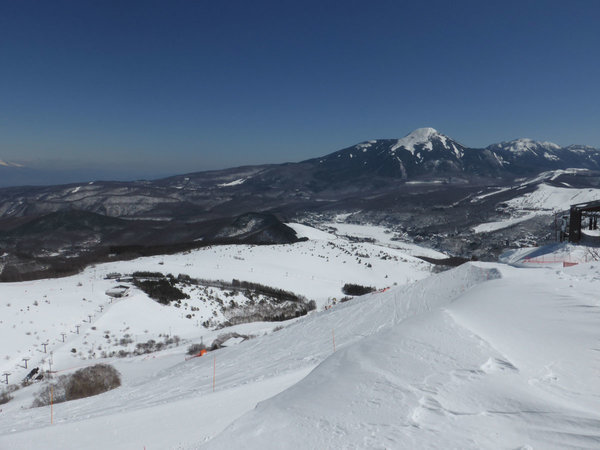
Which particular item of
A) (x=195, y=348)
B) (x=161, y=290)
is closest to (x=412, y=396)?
(x=195, y=348)

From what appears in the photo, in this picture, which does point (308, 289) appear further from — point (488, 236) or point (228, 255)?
point (488, 236)

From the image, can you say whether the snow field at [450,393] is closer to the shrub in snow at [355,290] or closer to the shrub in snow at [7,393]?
the shrub in snow at [7,393]

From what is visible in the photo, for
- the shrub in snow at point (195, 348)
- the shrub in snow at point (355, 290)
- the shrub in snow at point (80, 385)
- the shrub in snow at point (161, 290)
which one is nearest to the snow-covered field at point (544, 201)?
the shrub in snow at point (355, 290)

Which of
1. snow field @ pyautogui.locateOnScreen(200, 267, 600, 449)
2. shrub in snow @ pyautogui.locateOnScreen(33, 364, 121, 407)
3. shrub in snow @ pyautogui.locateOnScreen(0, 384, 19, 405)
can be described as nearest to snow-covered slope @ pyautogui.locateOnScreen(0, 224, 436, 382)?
shrub in snow @ pyautogui.locateOnScreen(0, 384, 19, 405)

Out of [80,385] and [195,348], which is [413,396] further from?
[195,348]

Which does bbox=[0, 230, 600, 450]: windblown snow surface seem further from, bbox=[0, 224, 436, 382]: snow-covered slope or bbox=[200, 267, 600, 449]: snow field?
bbox=[0, 224, 436, 382]: snow-covered slope

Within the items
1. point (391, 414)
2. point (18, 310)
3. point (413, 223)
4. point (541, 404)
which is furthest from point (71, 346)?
point (413, 223)
